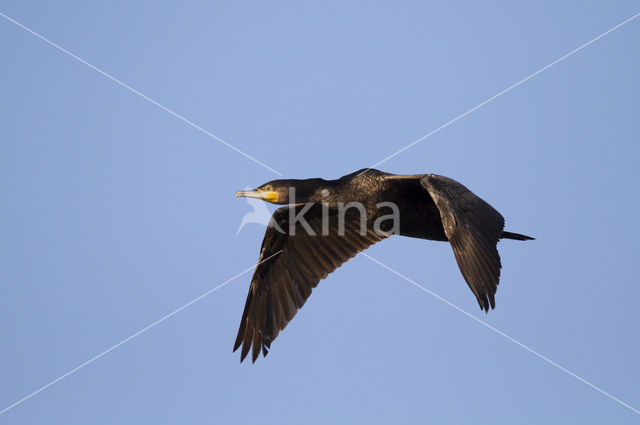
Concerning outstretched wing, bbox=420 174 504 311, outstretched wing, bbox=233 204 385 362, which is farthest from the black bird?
outstretched wing, bbox=420 174 504 311

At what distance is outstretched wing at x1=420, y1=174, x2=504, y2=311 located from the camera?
7.06 meters

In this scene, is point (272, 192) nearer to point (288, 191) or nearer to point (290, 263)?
point (288, 191)

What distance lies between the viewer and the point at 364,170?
9.44 meters

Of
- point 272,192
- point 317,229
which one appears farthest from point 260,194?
point 317,229

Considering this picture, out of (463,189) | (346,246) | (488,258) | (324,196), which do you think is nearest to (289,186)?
(324,196)

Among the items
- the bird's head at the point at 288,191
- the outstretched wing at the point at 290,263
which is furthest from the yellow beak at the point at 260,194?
the outstretched wing at the point at 290,263

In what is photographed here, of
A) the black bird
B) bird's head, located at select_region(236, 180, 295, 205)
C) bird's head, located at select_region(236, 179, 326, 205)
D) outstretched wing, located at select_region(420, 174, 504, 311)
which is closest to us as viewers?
outstretched wing, located at select_region(420, 174, 504, 311)

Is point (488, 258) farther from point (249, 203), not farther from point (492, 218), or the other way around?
point (249, 203)

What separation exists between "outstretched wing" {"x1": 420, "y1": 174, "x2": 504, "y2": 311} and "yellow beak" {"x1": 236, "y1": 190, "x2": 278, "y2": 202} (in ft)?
7.85

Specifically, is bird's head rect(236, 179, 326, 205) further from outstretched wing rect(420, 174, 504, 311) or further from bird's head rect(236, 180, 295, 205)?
outstretched wing rect(420, 174, 504, 311)

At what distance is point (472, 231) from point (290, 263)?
10.6 feet

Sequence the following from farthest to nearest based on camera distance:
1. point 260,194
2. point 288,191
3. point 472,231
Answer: point 260,194 < point 288,191 < point 472,231

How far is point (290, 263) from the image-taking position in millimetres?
10156

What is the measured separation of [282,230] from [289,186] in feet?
2.11
